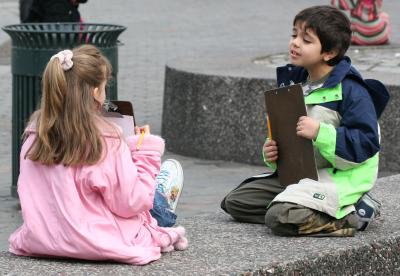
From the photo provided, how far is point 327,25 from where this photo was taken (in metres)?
4.39

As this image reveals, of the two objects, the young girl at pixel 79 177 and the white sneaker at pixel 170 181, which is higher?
the young girl at pixel 79 177

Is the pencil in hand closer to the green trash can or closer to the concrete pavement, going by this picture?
the concrete pavement

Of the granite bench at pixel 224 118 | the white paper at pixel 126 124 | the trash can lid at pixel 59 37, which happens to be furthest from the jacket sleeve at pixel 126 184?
the granite bench at pixel 224 118

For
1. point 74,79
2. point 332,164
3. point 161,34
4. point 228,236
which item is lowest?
point 161,34

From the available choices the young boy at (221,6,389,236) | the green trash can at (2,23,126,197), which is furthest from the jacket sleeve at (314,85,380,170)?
the green trash can at (2,23,126,197)

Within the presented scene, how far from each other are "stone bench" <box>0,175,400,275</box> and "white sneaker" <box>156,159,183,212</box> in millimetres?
112

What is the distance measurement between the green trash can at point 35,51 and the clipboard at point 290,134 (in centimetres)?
198

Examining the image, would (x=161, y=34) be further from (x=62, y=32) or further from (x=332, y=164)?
(x=332, y=164)

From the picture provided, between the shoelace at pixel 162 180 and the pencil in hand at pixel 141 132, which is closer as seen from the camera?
the pencil in hand at pixel 141 132

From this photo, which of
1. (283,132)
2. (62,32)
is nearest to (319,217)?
(283,132)

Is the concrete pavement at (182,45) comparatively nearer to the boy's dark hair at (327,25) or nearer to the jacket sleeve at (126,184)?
the jacket sleeve at (126,184)

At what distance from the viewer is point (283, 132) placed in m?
4.45

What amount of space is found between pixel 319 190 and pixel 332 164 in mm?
130

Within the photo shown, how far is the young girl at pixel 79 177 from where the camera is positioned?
12.3 feet
